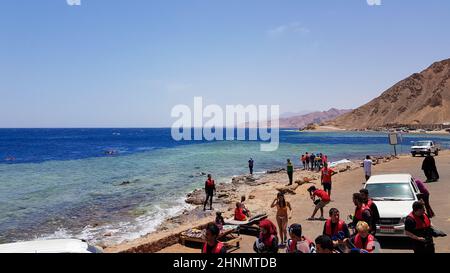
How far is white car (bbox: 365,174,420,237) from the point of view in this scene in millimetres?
9898

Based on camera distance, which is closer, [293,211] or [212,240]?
[212,240]

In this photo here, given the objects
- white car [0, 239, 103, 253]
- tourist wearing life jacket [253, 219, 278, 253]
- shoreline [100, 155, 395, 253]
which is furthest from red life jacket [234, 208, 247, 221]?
white car [0, 239, 103, 253]

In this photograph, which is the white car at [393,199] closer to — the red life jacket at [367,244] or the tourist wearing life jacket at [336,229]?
Answer: the tourist wearing life jacket at [336,229]

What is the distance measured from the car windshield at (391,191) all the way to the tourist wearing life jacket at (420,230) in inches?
174

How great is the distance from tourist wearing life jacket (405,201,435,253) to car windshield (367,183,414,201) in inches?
174

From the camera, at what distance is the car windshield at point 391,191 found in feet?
36.8

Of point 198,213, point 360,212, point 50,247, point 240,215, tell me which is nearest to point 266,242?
point 360,212

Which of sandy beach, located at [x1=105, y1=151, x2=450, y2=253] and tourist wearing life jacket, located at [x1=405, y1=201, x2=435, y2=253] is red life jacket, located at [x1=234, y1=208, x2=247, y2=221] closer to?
sandy beach, located at [x1=105, y1=151, x2=450, y2=253]

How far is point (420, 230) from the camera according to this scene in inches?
271

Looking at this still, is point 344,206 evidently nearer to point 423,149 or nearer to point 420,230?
point 420,230

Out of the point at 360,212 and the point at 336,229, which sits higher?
the point at 360,212

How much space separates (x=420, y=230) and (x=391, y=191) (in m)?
4.95
